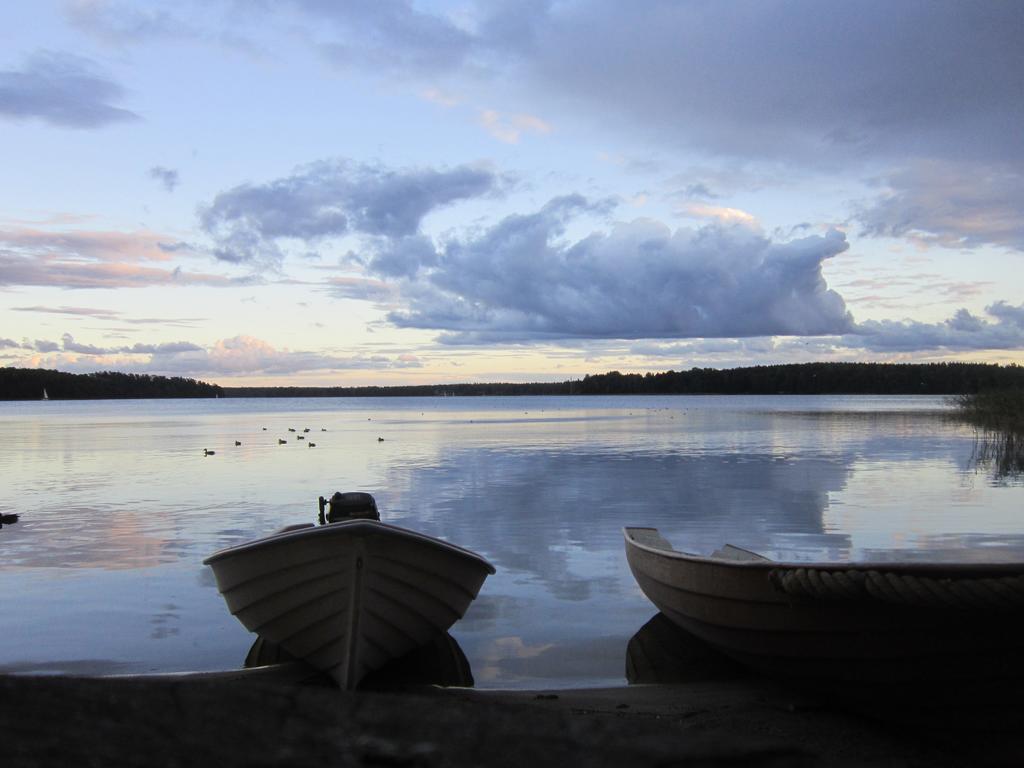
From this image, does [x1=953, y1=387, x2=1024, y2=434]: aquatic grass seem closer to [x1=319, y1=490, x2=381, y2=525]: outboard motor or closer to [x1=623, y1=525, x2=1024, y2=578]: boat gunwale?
[x1=319, y1=490, x2=381, y2=525]: outboard motor

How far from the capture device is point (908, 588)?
5.78 metres

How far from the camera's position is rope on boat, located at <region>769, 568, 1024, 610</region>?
5531mm

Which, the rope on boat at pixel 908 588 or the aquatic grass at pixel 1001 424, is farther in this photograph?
the aquatic grass at pixel 1001 424

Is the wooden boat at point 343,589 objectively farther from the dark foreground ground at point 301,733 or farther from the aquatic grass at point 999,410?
the aquatic grass at point 999,410

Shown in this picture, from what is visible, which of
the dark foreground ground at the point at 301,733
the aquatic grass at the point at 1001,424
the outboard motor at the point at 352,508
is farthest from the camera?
the aquatic grass at the point at 1001,424

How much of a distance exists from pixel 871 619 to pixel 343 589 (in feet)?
14.2

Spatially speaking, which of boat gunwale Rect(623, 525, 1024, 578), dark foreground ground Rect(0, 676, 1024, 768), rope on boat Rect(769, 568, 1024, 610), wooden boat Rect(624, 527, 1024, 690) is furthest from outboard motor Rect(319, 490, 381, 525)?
dark foreground ground Rect(0, 676, 1024, 768)

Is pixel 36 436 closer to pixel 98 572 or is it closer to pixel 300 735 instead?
pixel 98 572

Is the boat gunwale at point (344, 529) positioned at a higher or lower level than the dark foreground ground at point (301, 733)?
lower

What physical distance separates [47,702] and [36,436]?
63.3 m

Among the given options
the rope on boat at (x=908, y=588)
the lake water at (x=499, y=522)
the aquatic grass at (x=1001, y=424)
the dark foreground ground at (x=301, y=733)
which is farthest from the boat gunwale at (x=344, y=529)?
the aquatic grass at (x=1001, y=424)

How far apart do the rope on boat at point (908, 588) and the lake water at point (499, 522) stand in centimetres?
299

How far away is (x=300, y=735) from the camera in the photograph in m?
1.71

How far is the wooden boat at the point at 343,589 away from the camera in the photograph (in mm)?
7777
